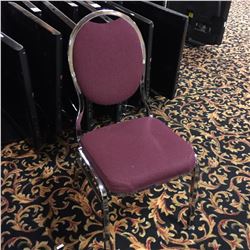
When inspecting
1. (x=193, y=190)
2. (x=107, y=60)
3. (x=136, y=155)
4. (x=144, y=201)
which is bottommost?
(x=144, y=201)

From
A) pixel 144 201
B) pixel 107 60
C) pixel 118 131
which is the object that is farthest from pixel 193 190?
pixel 107 60

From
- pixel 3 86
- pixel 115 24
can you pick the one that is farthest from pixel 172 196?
pixel 3 86

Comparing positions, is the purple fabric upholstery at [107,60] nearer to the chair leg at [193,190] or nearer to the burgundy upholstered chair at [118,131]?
the burgundy upholstered chair at [118,131]

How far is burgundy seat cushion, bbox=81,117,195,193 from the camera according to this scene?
1.15 m

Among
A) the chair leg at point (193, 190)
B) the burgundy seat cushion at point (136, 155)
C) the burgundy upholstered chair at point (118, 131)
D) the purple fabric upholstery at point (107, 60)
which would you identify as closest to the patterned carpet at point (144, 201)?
the chair leg at point (193, 190)

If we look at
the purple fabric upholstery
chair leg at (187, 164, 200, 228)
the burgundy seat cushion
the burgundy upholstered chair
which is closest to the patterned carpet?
chair leg at (187, 164, 200, 228)

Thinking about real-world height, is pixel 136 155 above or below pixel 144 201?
above

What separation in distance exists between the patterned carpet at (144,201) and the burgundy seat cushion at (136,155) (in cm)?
39

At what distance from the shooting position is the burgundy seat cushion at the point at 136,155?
1148 mm

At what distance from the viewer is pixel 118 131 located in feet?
4.45

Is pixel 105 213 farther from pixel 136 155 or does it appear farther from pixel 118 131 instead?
pixel 118 131

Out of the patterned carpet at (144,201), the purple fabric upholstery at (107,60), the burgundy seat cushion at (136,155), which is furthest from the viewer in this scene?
the patterned carpet at (144,201)

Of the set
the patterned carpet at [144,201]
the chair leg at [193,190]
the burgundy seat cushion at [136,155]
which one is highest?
the burgundy seat cushion at [136,155]

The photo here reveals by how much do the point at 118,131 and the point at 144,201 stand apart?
1.48 feet
